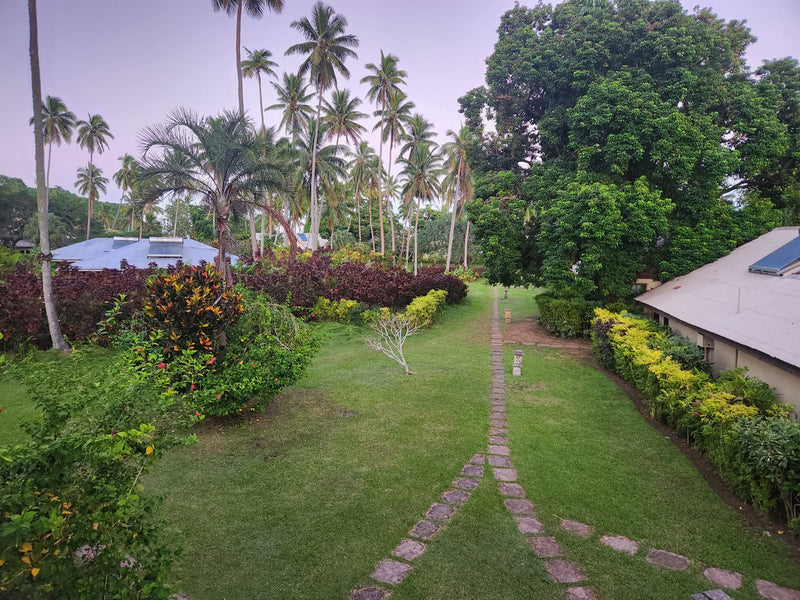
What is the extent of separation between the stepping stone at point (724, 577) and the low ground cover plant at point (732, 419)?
1.02 meters

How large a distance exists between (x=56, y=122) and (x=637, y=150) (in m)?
40.4

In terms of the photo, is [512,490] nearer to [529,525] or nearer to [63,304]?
[529,525]

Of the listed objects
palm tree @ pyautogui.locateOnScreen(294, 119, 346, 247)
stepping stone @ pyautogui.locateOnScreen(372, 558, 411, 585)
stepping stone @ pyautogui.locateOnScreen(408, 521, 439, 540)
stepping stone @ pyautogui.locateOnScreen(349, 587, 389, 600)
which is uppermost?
palm tree @ pyautogui.locateOnScreen(294, 119, 346, 247)

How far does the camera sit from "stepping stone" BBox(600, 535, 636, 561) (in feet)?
14.9

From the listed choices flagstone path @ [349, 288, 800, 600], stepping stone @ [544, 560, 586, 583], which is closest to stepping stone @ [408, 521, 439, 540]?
flagstone path @ [349, 288, 800, 600]

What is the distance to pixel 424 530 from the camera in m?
4.88

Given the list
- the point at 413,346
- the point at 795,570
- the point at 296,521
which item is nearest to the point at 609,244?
the point at 413,346

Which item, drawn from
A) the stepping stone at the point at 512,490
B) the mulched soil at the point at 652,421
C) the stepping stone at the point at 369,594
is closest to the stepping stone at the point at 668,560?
the mulched soil at the point at 652,421

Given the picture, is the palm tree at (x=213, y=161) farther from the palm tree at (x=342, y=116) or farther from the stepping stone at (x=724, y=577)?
the palm tree at (x=342, y=116)

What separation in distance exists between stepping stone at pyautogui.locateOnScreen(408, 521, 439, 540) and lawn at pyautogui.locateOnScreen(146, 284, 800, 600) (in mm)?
101

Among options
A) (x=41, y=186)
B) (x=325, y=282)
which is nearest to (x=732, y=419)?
(x=325, y=282)

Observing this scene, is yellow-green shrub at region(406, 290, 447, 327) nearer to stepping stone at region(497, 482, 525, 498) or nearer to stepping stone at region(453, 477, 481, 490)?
stepping stone at region(453, 477, 481, 490)

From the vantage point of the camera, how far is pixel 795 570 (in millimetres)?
4238

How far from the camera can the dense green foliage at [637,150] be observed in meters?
13.3
